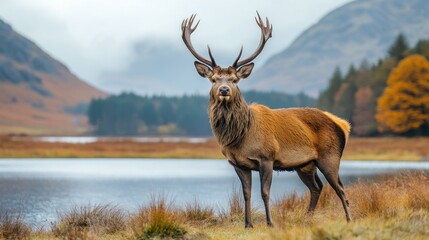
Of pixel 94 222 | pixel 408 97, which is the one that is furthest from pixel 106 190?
pixel 408 97

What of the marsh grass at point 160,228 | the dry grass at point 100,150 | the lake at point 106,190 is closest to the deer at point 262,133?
the marsh grass at point 160,228

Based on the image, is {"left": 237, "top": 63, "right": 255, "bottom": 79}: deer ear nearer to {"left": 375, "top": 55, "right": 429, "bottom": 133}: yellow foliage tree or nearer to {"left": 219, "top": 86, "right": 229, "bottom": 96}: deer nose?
{"left": 219, "top": 86, "right": 229, "bottom": 96}: deer nose

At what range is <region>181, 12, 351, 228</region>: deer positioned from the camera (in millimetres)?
9774

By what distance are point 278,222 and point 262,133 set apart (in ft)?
4.34

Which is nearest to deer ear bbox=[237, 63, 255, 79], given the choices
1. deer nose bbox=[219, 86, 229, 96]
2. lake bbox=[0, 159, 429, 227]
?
deer nose bbox=[219, 86, 229, 96]

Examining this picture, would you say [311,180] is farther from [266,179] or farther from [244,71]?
[244,71]

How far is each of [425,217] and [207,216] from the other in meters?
4.51

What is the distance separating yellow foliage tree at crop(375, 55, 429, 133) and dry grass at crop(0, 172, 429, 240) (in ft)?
145

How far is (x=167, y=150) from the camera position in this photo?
58000mm

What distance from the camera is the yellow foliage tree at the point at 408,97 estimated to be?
5519 cm

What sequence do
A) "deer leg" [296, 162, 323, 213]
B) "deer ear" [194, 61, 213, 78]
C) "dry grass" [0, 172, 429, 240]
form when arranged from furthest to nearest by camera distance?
"deer leg" [296, 162, 323, 213]
"deer ear" [194, 61, 213, 78]
"dry grass" [0, 172, 429, 240]

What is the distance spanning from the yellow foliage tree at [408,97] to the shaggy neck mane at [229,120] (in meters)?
47.6

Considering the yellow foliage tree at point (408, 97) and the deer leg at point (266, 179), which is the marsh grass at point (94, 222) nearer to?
the deer leg at point (266, 179)

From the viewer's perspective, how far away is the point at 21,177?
30859 millimetres
